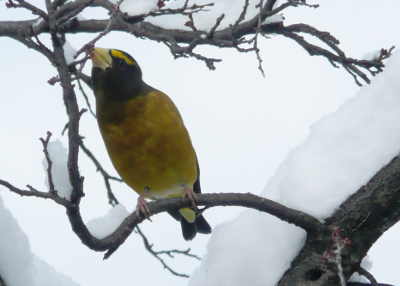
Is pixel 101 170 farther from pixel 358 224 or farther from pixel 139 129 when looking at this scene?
pixel 358 224

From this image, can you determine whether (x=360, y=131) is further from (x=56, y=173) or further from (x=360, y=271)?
(x=56, y=173)

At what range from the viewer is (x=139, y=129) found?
4.29 m

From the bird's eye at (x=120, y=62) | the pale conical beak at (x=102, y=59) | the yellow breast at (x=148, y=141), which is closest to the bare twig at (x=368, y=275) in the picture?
the yellow breast at (x=148, y=141)

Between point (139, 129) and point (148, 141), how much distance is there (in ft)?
0.32

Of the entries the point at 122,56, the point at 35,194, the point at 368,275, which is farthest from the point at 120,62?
the point at 368,275

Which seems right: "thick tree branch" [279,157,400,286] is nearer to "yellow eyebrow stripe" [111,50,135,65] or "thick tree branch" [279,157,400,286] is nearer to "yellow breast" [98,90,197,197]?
"yellow breast" [98,90,197,197]

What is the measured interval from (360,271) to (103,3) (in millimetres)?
2792

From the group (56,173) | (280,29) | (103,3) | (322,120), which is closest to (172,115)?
(103,3)

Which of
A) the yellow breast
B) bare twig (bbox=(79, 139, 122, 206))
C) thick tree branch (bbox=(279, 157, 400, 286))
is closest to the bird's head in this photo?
the yellow breast

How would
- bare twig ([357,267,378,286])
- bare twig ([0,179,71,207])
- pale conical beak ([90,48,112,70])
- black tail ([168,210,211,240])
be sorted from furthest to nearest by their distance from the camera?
black tail ([168,210,211,240]), pale conical beak ([90,48,112,70]), bare twig ([357,267,378,286]), bare twig ([0,179,71,207])

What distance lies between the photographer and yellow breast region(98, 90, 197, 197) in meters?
4.31

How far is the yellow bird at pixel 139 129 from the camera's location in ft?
14.2

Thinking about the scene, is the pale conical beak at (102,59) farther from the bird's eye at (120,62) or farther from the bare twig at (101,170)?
the bare twig at (101,170)

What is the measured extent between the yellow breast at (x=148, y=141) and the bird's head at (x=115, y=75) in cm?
11
